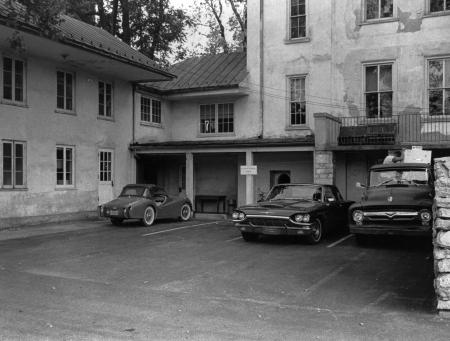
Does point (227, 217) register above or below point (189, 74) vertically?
below

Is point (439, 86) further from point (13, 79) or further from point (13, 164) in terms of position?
point (13, 164)

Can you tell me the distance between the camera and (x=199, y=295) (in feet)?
24.3

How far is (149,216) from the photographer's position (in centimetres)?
1728

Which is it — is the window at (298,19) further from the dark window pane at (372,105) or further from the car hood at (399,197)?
the car hood at (399,197)

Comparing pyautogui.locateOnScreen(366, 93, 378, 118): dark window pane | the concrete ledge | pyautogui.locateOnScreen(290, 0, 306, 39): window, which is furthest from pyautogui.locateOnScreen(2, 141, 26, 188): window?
pyautogui.locateOnScreen(366, 93, 378, 118): dark window pane

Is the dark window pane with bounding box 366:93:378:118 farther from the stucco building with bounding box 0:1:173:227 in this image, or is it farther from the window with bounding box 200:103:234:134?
the stucco building with bounding box 0:1:173:227

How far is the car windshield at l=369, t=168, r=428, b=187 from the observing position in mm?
12492

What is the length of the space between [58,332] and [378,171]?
956 cm

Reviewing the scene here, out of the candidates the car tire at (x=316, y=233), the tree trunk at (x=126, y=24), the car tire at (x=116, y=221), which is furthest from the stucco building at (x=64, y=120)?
the tree trunk at (x=126, y=24)

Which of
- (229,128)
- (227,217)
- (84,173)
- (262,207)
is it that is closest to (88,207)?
(84,173)

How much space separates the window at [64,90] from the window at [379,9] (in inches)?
452

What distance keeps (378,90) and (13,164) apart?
43.6 feet

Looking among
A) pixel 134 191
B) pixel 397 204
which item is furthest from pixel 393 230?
pixel 134 191

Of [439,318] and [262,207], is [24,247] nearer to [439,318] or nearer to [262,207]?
[262,207]
